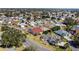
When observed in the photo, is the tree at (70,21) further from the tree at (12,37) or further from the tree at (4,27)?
the tree at (4,27)

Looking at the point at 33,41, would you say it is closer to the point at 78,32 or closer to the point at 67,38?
the point at 67,38

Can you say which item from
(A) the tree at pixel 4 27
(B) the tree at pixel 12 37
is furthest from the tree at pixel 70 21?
(A) the tree at pixel 4 27

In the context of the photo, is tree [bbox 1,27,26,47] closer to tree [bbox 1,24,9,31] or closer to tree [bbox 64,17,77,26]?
tree [bbox 1,24,9,31]

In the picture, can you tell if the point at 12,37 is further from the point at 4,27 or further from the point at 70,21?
the point at 70,21

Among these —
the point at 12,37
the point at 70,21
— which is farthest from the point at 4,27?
the point at 70,21

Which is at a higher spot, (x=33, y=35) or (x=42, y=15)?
(x=42, y=15)
